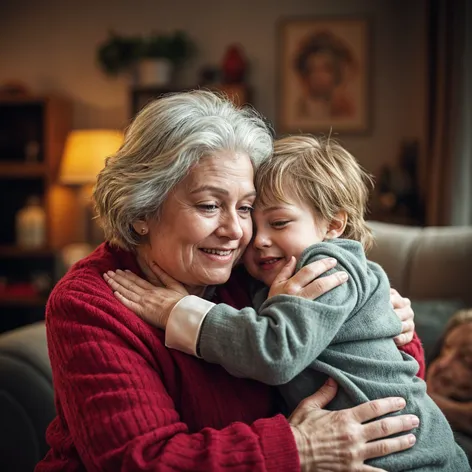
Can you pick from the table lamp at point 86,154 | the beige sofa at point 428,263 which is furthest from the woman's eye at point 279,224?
the table lamp at point 86,154

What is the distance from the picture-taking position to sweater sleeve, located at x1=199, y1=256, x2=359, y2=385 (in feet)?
3.80

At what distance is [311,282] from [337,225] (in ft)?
0.89

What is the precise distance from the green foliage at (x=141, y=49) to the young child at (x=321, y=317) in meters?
3.50

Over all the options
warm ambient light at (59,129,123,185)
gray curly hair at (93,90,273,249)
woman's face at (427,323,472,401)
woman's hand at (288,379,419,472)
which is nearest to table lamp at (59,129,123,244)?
warm ambient light at (59,129,123,185)

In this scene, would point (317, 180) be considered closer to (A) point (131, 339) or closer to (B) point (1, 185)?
(A) point (131, 339)

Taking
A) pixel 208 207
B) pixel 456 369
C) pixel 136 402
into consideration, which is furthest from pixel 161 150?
pixel 456 369

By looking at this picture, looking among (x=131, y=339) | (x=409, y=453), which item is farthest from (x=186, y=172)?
(x=409, y=453)

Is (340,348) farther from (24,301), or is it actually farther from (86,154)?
(24,301)

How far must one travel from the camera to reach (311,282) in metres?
1.25

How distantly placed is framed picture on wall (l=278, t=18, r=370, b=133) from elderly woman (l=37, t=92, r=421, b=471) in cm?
355

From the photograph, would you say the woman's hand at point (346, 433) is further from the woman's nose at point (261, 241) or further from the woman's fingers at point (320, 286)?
the woman's nose at point (261, 241)

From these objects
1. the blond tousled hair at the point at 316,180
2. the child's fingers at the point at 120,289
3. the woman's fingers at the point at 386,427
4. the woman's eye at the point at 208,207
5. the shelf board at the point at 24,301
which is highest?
the blond tousled hair at the point at 316,180

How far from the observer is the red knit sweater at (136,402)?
1.14 metres

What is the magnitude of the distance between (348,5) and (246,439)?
430 cm
